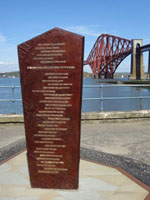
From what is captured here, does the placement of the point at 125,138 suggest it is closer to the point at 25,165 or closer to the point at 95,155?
the point at 95,155

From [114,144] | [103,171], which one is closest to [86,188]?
[103,171]

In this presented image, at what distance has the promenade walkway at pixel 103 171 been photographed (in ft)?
9.50

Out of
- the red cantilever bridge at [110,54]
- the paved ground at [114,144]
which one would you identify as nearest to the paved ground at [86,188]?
the paved ground at [114,144]

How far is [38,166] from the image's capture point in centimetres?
314

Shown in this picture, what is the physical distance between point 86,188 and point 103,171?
0.62m

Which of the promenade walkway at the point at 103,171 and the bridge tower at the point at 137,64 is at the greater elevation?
the bridge tower at the point at 137,64

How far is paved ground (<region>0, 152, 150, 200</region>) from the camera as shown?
2.83 meters

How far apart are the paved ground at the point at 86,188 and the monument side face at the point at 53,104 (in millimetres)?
152

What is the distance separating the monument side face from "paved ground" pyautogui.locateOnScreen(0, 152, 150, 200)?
15cm

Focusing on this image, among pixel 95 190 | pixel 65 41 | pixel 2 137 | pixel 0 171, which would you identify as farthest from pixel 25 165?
pixel 2 137

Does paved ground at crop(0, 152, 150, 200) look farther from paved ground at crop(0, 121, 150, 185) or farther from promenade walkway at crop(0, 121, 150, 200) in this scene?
paved ground at crop(0, 121, 150, 185)

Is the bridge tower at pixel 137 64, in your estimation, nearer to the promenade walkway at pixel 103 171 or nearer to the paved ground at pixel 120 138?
the paved ground at pixel 120 138

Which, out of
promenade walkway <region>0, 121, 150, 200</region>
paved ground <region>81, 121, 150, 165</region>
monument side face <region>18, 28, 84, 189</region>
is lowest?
paved ground <region>81, 121, 150, 165</region>

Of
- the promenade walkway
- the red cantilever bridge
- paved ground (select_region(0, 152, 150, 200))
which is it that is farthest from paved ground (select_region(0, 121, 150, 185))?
the red cantilever bridge
